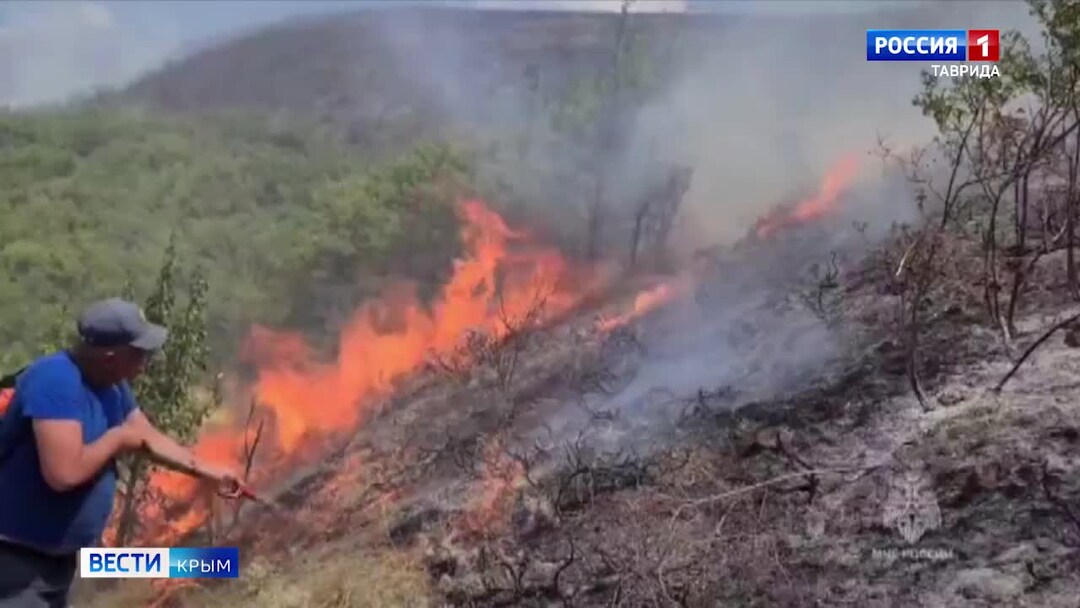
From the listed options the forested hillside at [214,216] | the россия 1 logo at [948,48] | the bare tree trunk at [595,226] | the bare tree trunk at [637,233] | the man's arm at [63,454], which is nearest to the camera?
the man's arm at [63,454]

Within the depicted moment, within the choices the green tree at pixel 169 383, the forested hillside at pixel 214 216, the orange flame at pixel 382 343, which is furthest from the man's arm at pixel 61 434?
the forested hillside at pixel 214 216

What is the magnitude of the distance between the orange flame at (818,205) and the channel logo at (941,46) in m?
2.64

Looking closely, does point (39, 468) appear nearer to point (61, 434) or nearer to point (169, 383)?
point (61, 434)

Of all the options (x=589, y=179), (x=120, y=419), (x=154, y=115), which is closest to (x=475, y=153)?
(x=589, y=179)

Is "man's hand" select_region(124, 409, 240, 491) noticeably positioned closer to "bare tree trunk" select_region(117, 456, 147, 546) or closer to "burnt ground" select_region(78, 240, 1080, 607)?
"burnt ground" select_region(78, 240, 1080, 607)

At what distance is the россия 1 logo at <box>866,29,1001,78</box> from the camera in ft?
32.0

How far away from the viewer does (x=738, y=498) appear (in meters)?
7.09

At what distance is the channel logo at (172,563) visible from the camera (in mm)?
8430

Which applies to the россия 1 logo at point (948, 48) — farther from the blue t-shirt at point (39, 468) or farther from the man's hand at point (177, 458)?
the blue t-shirt at point (39, 468)

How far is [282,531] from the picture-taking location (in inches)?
395

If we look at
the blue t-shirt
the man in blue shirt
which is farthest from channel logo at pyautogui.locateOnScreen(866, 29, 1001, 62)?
the blue t-shirt

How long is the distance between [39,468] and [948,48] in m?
11.2

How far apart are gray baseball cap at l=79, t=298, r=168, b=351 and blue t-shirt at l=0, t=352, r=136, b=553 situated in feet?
0.37

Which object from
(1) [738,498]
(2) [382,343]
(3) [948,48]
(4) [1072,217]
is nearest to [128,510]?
(1) [738,498]
